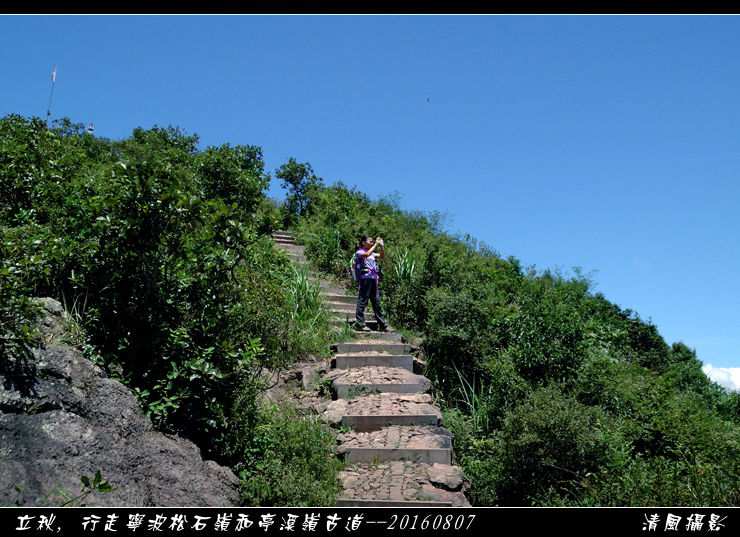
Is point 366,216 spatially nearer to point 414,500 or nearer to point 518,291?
point 518,291

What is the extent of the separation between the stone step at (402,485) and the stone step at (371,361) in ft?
8.12

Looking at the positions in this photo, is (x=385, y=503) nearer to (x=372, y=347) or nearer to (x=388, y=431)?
(x=388, y=431)

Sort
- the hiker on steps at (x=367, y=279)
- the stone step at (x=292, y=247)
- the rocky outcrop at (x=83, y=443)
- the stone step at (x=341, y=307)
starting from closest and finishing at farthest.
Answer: the rocky outcrop at (x=83, y=443)
the hiker on steps at (x=367, y=279)
the stone step at (x=341, y=307)
the stone step at (x=292, y=247)

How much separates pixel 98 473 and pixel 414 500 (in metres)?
3.08

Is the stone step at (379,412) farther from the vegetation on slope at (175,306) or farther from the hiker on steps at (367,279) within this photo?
the hiker on steps at (367,279)

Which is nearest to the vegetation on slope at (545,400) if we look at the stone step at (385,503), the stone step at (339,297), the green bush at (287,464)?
the stone step at (339,297)

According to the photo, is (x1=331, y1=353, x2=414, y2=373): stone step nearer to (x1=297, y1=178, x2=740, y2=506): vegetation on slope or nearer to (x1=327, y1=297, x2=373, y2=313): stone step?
(x1=297, y1=178, x2=740, y2=506): vegetation on slope

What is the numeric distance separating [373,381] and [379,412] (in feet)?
2.76

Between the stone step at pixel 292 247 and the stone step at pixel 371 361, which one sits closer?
the stone step at pixel 371 361

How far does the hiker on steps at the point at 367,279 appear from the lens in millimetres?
9820

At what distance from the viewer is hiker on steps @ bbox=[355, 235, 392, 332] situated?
9.82 meters

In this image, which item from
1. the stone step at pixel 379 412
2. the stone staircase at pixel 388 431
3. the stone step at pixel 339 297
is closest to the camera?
the stone staircase at pixel 388 431
